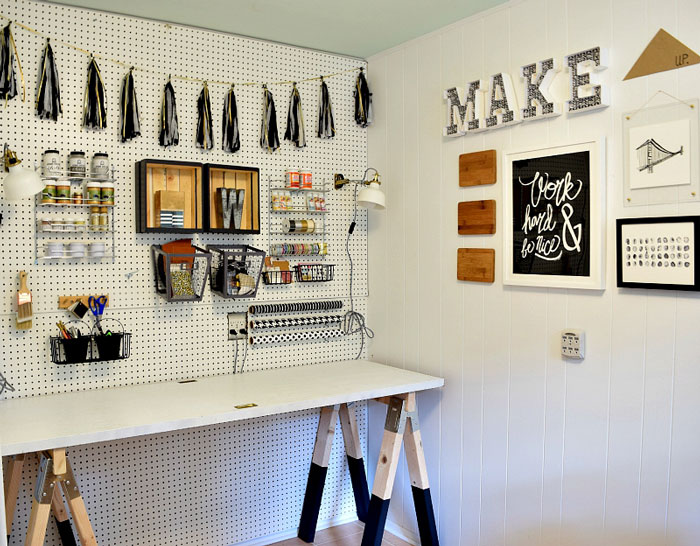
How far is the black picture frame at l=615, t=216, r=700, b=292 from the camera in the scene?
6.69 feet

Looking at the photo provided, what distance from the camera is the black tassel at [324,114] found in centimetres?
331

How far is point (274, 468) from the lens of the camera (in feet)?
10.5

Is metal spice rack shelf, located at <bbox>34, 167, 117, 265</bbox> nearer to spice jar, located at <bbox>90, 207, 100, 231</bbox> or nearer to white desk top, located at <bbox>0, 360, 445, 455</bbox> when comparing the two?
spice jar, located at <bbox>90, 207, 100, 231</bbox>

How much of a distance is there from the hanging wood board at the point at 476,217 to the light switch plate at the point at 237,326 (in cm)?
111

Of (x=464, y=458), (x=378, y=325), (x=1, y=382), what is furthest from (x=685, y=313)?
(x=1, y=382)

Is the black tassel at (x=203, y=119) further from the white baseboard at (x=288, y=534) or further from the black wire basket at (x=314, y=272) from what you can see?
the white baseboard at (x=288, y=534)

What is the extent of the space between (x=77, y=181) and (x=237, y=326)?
0.97 m

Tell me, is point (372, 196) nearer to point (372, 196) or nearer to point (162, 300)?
point (372, 196)

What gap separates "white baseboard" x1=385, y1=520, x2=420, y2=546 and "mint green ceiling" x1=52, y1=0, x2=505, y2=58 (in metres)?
2.47

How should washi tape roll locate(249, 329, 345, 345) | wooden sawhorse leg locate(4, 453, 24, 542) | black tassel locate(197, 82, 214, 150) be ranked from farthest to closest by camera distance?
washi tape roll locate(249, 329, 345, 345) < black tassel locate(197, 82, 214, 150) < wooden sawhorse leg locate(4, 453, 24, 542)

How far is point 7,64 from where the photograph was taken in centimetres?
249

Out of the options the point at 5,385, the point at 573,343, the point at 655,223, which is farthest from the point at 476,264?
the point at 5,385

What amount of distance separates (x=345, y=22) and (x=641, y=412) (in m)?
2.03

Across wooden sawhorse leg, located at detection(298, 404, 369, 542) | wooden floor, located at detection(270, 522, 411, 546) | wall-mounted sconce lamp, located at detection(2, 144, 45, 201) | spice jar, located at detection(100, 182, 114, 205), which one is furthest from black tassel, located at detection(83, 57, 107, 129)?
wooden floor, located at detection(270, 522, 411, 546)
